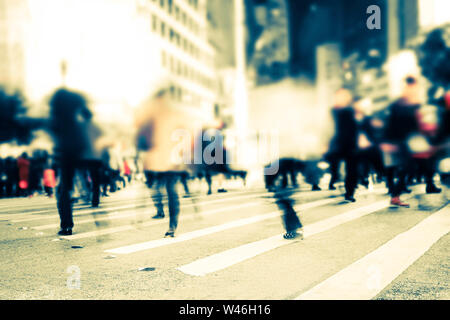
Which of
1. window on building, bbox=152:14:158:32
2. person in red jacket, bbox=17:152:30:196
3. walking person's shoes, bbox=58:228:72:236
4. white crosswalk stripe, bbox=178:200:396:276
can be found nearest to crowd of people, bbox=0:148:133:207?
person in red jacket, bbox=17:152:30:196

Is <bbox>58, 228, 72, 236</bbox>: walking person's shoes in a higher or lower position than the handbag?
lower

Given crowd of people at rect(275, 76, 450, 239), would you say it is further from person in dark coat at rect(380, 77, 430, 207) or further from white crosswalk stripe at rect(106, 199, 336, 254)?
white crosswalk stripe at rect(106, 199, 336, 254)

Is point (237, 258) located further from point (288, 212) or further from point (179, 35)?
point (179, 35)

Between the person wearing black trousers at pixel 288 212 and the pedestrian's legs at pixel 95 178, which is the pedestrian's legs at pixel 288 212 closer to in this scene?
the person wearing black trousers at pixel 288 212

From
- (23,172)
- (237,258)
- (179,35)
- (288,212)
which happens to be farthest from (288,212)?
(179,35)

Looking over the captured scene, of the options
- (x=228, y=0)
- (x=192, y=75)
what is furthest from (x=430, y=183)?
(x=192, y=75)

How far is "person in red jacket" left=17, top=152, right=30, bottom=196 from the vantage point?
13199 millimetres

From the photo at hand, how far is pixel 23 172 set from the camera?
13844mm

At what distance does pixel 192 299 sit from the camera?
280 centimetres

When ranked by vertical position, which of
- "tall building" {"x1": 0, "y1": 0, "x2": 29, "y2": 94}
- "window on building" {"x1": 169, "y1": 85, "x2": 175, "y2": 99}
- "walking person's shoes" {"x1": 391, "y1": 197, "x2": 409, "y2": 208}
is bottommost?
"walking person's shoes" {"x1": 391, "y1": 197, "x2": 409, "y2": 208}

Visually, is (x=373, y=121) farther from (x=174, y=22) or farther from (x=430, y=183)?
(x=174, y=22)

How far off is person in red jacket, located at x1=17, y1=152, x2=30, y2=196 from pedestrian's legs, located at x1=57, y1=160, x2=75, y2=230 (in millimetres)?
8607
